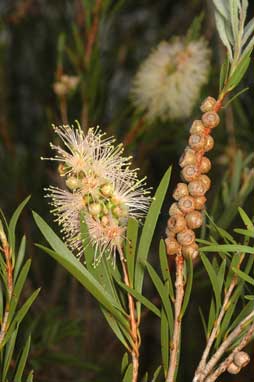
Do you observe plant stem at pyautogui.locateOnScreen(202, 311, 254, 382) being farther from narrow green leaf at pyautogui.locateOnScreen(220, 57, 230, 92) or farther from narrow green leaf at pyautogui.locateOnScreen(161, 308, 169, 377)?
narrow green leaf at pyautogui.locateOnScreen(220, 57, 230, 92)

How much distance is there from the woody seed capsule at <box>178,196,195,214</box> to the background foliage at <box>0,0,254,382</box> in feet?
0.61

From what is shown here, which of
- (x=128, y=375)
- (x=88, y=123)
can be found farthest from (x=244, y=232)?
(x=88, y=123)

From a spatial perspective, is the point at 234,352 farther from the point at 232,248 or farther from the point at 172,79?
the point at 172,79

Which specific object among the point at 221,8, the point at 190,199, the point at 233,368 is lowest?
the point at 233,368

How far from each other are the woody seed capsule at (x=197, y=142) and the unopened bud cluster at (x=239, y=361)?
4.9 inches

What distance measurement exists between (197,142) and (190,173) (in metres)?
0.02

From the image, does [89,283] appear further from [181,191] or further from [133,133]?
[133,133]

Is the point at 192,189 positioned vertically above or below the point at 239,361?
above

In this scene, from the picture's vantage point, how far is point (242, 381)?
3.25 ft

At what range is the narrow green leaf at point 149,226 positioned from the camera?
0.42m

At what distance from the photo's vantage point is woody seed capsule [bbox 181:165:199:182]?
0.42m

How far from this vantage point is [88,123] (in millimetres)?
869

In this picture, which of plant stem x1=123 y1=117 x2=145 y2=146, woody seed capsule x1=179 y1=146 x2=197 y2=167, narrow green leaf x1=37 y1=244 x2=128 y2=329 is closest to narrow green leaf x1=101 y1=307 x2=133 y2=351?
narrow green leaf x1=37 y1=244 x2=128 y2=329

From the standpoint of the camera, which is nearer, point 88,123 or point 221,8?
point 221,8
